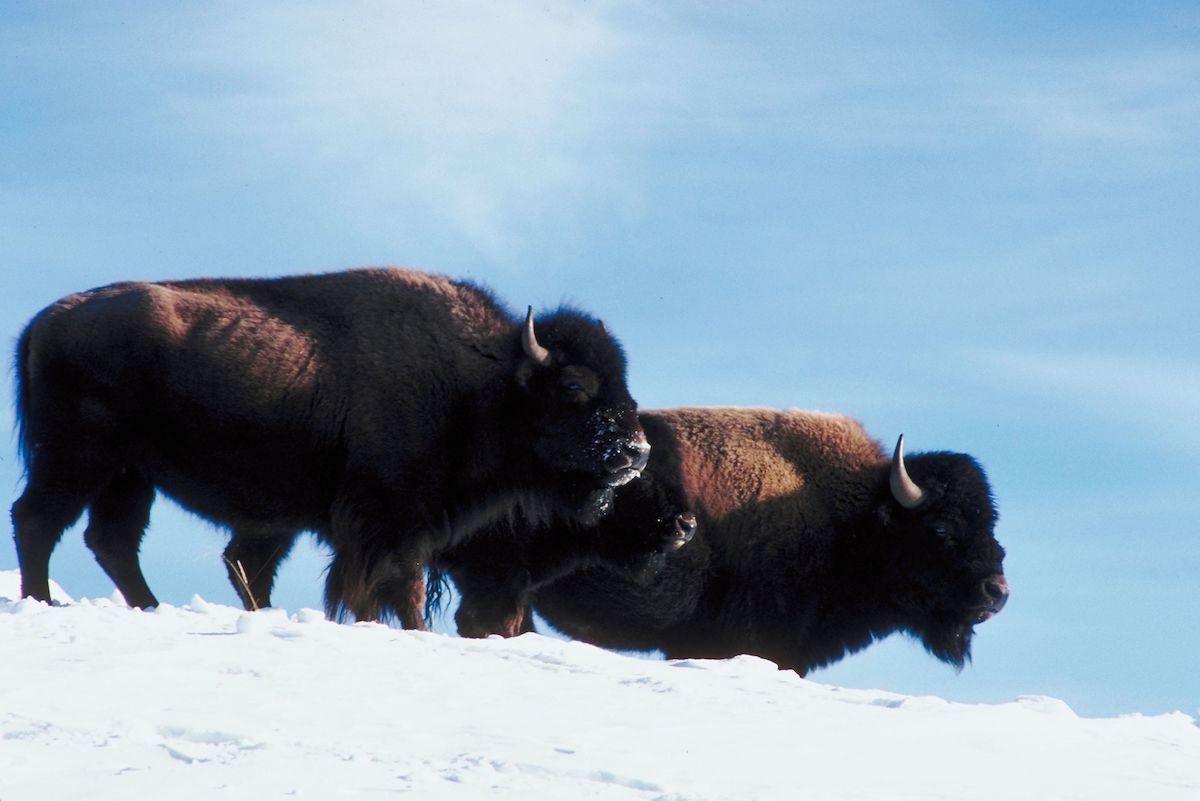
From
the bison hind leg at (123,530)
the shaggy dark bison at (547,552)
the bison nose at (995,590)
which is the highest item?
the bison nose at (995,590)

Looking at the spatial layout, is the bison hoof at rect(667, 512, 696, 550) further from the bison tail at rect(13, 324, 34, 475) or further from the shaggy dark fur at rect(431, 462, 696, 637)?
the bison tail at rect(13, 324, 34, 475)

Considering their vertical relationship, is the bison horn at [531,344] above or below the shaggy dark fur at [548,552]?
above

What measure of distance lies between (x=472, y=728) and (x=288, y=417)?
11.5ft

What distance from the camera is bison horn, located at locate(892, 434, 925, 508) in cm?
1073

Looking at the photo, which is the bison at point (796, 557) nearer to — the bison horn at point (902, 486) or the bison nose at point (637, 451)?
the bison horn at point (902, 486)

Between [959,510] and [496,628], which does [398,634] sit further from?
[959,510]

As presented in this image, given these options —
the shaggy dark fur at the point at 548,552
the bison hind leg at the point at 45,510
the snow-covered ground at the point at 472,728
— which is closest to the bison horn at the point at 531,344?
the shaggy dark fur at the point at 548,552

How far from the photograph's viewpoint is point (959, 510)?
1088 centimetres

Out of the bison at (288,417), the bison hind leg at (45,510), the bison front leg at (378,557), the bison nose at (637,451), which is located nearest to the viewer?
the bison hind leg at (45,510)

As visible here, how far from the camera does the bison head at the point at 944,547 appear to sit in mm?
10836

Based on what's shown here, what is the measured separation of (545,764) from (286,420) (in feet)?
12.9

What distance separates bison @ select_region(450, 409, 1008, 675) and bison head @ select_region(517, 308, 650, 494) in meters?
0.94

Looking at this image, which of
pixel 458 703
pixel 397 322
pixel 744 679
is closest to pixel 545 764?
pixel 458 703

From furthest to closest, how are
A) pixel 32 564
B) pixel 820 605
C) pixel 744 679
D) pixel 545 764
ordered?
pixel 820 605 < pixel 32 564 < pixel 744 679 < pixel 545 764
